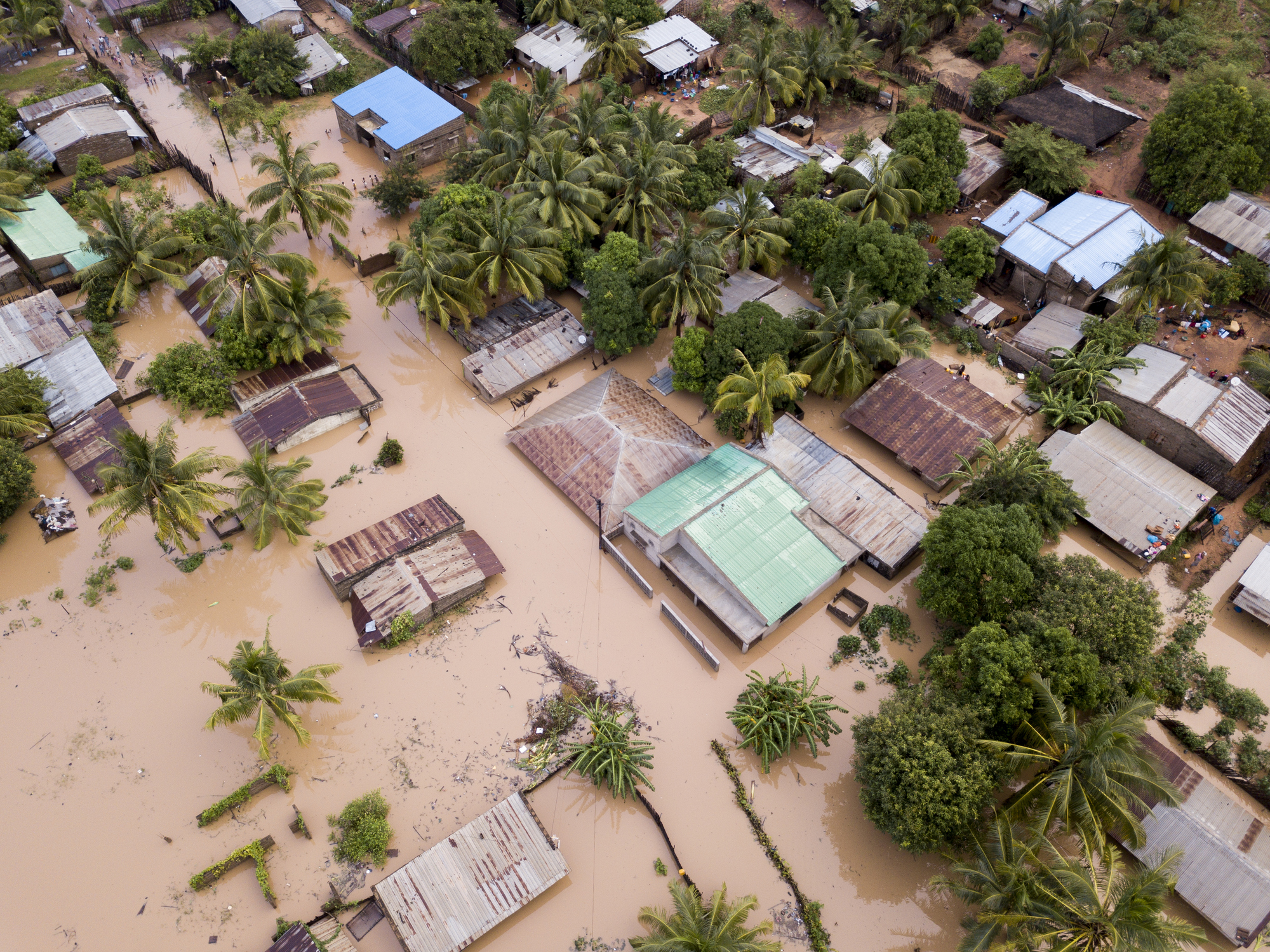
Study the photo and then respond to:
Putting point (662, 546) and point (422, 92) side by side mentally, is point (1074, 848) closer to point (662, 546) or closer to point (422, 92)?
point (662, 546)

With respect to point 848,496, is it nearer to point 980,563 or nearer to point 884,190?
point 980,563

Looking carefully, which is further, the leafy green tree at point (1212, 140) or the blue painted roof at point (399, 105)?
the blue painted roof at point (399, 105)

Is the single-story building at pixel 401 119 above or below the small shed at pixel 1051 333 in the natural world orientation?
above

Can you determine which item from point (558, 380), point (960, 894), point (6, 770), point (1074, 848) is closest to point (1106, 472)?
point (1074, 848)

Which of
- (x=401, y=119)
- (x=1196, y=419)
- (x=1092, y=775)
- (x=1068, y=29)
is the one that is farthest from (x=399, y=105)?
(x=1092, y=775)

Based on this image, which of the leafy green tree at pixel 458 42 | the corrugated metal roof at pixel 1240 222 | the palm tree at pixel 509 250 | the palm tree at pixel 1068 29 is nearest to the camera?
the palm tree at pixel 509 250

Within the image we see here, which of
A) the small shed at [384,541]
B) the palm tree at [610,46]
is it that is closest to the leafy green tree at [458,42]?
the palm tree at [610,46]

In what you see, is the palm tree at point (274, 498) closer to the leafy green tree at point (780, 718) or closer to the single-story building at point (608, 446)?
the single-story building at point (608, 446)
